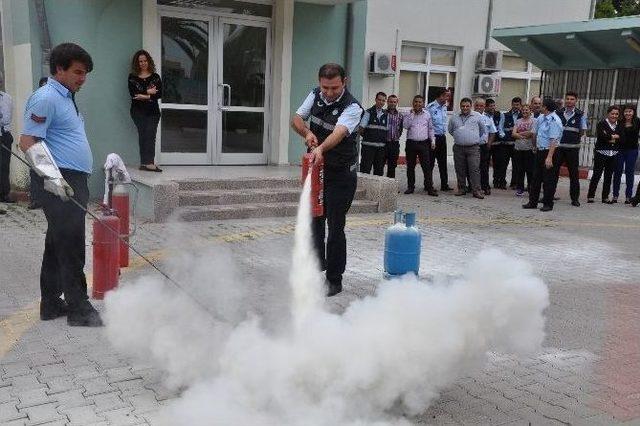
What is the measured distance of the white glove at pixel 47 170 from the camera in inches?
159

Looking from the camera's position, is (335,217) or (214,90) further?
(214,90)

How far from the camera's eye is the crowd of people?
10.6m

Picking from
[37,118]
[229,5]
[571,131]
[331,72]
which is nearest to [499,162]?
[571,131]

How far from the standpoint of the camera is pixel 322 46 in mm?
11383

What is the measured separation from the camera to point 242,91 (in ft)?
36.4

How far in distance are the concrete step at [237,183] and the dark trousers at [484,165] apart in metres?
4.59

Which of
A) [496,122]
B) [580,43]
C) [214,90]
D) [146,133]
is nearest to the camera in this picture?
[146,133]

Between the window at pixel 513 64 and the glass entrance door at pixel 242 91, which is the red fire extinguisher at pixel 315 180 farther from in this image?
the window at pixel 513 64

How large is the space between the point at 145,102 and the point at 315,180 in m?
5.41

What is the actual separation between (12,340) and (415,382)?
2.84m

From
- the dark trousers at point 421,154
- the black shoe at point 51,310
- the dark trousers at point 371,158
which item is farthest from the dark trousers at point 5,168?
the dark trousers at point 421,154

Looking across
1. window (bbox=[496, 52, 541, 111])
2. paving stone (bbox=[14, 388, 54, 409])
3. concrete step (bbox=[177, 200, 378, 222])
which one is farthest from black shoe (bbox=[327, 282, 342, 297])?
window (bbox=[496, 52, 541, 111])

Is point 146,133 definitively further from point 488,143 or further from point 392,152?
point 488,143

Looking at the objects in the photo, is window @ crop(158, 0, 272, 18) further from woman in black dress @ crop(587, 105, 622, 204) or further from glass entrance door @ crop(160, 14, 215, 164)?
woman in black dress @ crop(587, 105, 622, 204)
